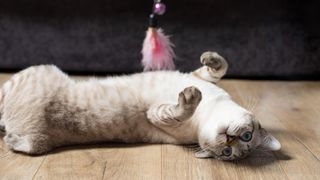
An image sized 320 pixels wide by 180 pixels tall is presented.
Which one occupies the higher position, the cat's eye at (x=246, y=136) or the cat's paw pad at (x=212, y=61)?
the cat's paw pad at (x=212, y=61)

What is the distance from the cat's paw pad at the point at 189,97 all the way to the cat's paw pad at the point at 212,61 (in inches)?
13.9

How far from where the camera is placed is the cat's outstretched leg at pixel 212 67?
177cm

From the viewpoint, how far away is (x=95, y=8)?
2586mm

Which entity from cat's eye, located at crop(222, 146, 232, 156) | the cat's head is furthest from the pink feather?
cat's eye, located at crop(222, 146, 232, 156)

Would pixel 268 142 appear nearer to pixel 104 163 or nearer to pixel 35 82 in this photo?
pixel 104 163

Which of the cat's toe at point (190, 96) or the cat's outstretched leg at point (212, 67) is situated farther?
the cat's outstretched leg at point (212, 67)

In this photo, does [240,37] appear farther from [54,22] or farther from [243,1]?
[54,22]

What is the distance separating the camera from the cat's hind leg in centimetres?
151

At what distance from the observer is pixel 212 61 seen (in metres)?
1.78

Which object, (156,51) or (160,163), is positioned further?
(156,51)

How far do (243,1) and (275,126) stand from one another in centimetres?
95

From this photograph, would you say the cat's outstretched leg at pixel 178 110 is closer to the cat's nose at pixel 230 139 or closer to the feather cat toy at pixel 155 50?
the cat's nose at pixel 230 139

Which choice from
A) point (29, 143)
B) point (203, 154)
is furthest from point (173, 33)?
point (29, 143)

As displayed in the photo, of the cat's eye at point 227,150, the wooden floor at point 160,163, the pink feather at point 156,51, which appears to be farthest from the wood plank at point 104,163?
the pink feather at point 156,51
